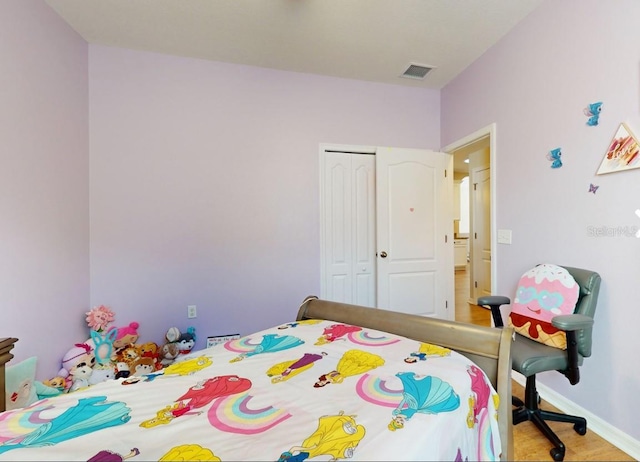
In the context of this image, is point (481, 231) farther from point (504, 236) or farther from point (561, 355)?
point (561, 355)

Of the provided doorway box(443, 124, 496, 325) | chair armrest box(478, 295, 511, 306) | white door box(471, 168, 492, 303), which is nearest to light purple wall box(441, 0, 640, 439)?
chair armrest box(478, 295, 511, 306)

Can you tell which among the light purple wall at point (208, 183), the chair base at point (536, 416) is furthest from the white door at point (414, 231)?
the chair base at point (536, 416)

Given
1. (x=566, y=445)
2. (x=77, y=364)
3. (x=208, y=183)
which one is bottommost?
(x=566, y=445)

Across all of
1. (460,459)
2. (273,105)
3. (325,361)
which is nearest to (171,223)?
(273,105)

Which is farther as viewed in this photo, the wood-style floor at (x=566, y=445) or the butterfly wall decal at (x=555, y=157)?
the butterfly wall decal at (x=555, y=157)

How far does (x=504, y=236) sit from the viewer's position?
8.00ft

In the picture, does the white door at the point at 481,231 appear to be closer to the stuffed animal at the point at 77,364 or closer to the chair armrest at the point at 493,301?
the chair armrest at the point at 493,301

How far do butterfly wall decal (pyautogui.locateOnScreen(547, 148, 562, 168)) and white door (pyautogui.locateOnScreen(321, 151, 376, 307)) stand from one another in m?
1.60

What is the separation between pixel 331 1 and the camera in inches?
79.8

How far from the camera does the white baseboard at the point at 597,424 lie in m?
1.54

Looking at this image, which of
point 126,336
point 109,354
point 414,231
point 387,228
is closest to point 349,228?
point 387,228

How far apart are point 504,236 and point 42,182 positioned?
11.8 feet

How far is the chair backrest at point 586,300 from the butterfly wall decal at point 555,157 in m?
0.74

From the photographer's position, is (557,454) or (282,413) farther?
(557,454)
